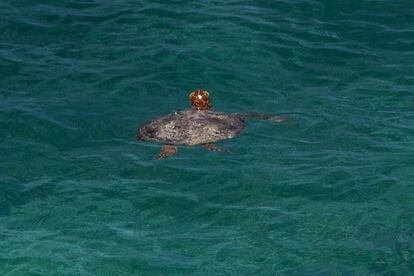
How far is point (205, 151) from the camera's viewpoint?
48.5ft

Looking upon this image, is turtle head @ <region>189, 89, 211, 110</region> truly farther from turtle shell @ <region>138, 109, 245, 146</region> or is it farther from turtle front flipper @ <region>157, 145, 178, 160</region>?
turtle front flipper @ <region>157, 145, 178, 160</region>

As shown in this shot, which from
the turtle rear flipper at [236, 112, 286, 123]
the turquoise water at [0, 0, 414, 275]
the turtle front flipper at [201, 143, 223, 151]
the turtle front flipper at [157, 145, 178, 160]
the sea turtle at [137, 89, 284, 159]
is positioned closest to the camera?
the turquoise water at [0, 0, 414, 275]

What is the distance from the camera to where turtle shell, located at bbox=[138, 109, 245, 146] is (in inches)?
591

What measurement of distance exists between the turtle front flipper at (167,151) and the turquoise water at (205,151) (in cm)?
16

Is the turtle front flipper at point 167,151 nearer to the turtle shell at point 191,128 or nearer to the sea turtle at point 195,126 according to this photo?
the sea turtle at point 195,126

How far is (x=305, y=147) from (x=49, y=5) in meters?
9.36

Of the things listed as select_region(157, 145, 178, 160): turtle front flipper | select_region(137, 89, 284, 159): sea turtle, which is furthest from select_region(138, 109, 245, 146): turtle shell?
select_region(157, 145, 178, 160): turtle front flipper

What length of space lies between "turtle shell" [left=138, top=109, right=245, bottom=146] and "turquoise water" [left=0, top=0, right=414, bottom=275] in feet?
0.76

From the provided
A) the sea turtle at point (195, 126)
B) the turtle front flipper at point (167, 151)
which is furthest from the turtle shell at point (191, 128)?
the turtle front flipper at point (167, 151)

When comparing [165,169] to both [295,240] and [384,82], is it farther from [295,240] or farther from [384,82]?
[384,82]

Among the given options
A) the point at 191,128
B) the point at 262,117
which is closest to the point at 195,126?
the point at 191,128

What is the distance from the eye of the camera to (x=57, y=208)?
13.1 meters

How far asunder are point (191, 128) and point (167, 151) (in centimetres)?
76

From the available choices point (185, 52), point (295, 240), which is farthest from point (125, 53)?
point (295, 240)
